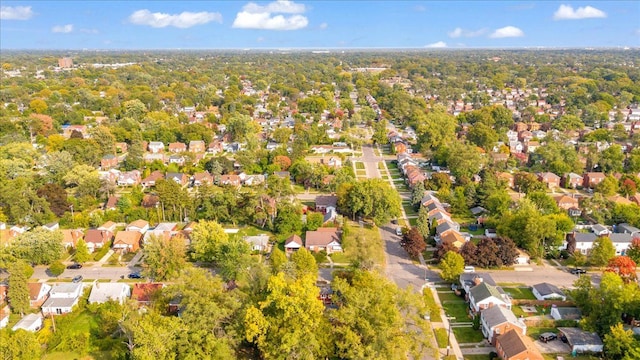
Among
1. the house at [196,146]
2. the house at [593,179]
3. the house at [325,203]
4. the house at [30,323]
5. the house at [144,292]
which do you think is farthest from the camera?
the house at [196,146]

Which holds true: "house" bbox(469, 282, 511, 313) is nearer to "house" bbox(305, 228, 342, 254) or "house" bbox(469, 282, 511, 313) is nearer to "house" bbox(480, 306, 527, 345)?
"house" bbox(480, 306, 527, 345)

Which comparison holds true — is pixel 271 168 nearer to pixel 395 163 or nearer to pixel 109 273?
pixel 395 163

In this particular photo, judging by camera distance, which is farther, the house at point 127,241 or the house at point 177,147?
the house at point 177,147

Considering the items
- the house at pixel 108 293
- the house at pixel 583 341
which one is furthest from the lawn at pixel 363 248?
the house at pixel 108 293

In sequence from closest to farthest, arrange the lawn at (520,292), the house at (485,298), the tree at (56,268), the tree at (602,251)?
the house at (485,298) → the lawn at (520,292) → the tree at (56,268) → the tree at (602,251)

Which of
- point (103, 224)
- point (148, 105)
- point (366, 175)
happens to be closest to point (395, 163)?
point (366, 175)

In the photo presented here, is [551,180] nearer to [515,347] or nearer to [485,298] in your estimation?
[485,298]

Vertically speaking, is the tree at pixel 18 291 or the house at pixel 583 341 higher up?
the tree at pixel 18 291

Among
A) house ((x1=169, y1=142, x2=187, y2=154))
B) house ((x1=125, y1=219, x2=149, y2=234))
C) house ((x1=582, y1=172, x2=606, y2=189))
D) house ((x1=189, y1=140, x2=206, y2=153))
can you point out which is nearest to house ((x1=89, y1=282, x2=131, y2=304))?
house ((x1=125, y1=219, x2=149, y2=234))

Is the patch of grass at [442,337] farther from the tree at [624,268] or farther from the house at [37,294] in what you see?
the house at [37,294]
